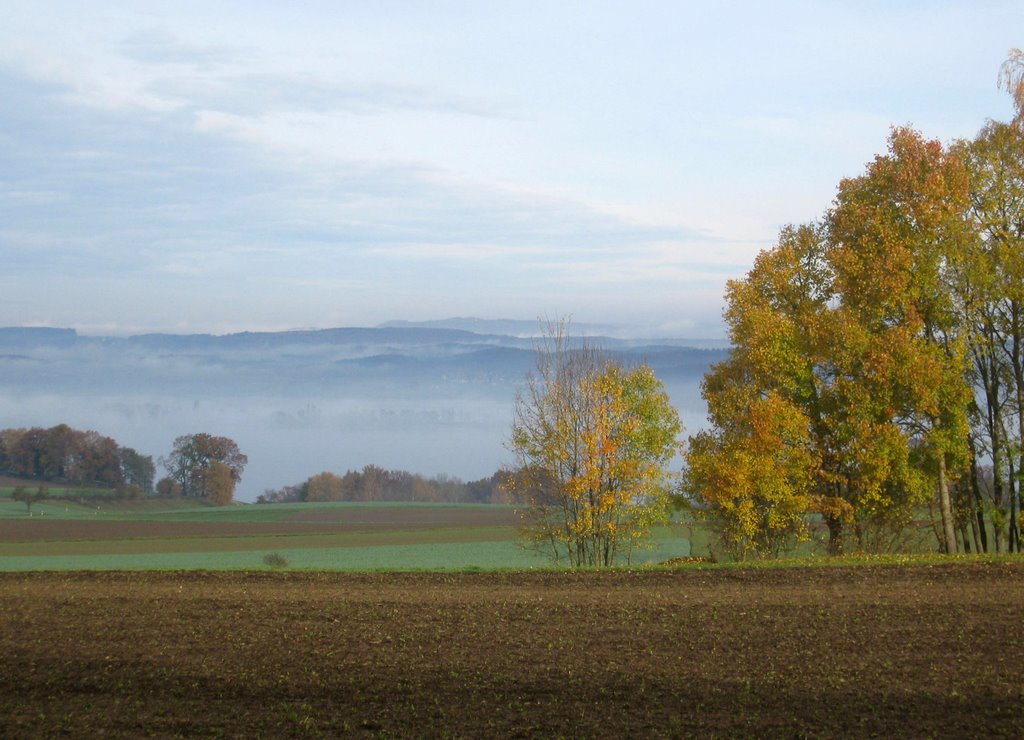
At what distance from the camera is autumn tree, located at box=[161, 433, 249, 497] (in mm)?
99375

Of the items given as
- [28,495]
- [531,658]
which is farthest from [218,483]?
[531,658]

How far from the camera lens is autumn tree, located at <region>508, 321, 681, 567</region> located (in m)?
40.5

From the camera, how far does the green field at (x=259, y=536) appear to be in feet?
158

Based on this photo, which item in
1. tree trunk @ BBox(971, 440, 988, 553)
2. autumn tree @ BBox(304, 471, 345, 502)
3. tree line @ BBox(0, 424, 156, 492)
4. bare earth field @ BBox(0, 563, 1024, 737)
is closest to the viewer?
bare earth field @ BBox(0, 563, 1024, 737)

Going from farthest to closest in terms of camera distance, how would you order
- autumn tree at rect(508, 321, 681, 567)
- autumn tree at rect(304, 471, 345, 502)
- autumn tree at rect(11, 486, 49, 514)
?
1. autumn tree at rect(304, 471, 345, 502)
2. autumn tree at rect(11, 486, 49, 514)
3. autumn tree at rect(508, 321, 681, 567)

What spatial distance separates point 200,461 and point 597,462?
70.4m

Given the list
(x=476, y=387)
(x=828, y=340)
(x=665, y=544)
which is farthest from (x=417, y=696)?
(x=476, y=387)

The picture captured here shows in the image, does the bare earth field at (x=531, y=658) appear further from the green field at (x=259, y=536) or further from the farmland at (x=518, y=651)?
the green field at (x=259, y=536)

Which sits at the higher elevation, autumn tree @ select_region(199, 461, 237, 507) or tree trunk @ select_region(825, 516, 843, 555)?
autumn tree @ select_region(199, 461, 237, 507)

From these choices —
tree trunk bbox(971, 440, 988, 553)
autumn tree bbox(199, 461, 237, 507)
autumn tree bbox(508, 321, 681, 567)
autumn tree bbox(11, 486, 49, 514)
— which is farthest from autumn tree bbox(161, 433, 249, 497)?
tree trunk bbox(971, 440, 988, 553)

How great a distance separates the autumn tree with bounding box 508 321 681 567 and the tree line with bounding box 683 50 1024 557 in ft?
8.04

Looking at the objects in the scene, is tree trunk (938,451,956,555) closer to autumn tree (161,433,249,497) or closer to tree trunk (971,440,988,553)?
tree trunk (971,440,988,553)

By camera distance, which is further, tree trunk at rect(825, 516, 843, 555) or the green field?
the green field

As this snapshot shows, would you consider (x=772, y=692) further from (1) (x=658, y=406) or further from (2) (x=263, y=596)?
(1) (x=658, y=406)
